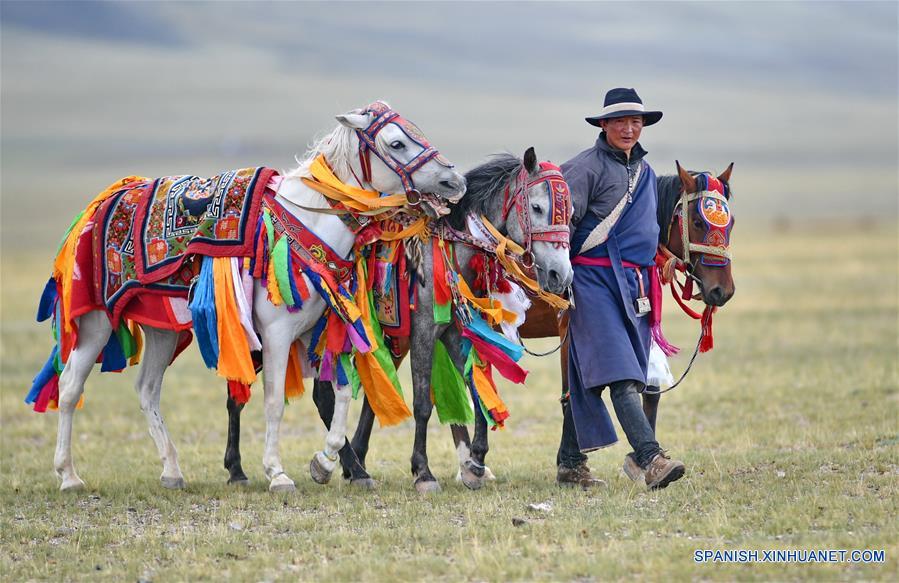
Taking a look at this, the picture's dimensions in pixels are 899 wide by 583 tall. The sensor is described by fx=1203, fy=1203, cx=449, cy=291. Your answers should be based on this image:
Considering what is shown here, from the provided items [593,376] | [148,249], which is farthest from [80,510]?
[593,376]

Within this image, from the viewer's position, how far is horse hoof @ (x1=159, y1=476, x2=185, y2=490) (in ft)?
27.7

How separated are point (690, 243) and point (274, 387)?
9.74ft

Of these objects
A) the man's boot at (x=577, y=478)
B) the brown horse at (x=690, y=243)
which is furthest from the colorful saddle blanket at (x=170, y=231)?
the man's boot at (x=577, y=478)

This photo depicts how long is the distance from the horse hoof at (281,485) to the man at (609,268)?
76.6 inches

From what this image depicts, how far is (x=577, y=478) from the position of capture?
803 cm

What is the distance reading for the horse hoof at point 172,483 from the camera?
27.7ft

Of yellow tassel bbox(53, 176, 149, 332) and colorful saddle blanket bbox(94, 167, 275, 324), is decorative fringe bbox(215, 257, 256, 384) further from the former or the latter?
yellow tassel bbox(53, 176, 149, 332)

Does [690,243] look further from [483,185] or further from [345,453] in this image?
[345,453]

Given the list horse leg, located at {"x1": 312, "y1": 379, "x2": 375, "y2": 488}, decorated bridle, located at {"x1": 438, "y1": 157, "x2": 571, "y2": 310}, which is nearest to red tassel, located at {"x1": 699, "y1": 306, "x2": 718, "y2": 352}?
decorated bridle, located at {"x1": 438, "y1": 157, "x2": 571, "y2": 310}

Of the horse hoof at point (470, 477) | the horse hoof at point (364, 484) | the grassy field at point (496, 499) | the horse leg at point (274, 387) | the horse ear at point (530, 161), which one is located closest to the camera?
the grassy field at point (496, 499)

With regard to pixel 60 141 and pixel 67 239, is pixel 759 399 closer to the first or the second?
pixel 67 239

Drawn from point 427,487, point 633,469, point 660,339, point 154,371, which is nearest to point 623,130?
point 660,339

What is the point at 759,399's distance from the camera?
12.1 m

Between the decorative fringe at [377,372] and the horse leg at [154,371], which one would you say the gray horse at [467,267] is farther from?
the horse leg at [154,371]
